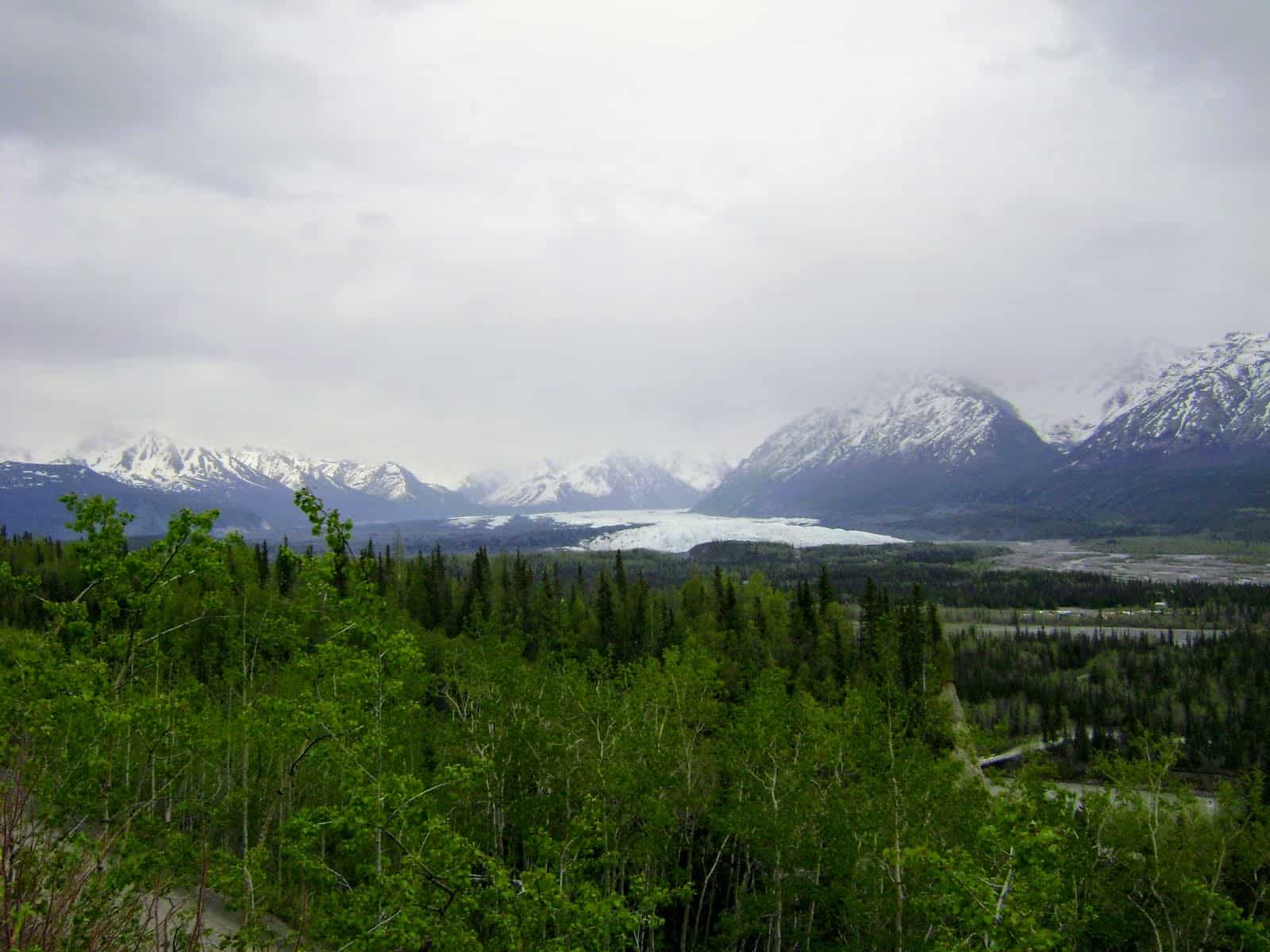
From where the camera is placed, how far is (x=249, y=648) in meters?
44.3

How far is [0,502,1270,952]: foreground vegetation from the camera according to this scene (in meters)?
9.82

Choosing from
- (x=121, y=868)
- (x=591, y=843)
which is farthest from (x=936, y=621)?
(x=121, y=868)

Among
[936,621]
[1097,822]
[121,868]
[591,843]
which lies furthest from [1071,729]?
[121,868]

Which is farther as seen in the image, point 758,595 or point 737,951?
point 758,595

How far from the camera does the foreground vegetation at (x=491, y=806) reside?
982cm

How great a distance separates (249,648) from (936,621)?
74212 mm

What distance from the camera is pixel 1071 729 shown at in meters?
94.2

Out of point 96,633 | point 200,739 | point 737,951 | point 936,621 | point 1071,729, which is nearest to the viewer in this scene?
point 96,633

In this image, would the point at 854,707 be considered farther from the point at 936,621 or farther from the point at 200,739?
the point at 936,621

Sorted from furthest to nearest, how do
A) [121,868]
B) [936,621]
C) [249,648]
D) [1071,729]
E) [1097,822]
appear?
[1071,729] < [936,621] < [249,648] < [1097,822] < [121,868]

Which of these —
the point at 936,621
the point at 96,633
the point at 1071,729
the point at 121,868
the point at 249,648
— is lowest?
the point at 1071,729

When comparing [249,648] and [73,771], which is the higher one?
[73,771]

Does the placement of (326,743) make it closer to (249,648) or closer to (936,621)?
(249,648)

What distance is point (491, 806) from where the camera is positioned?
2719 cm
